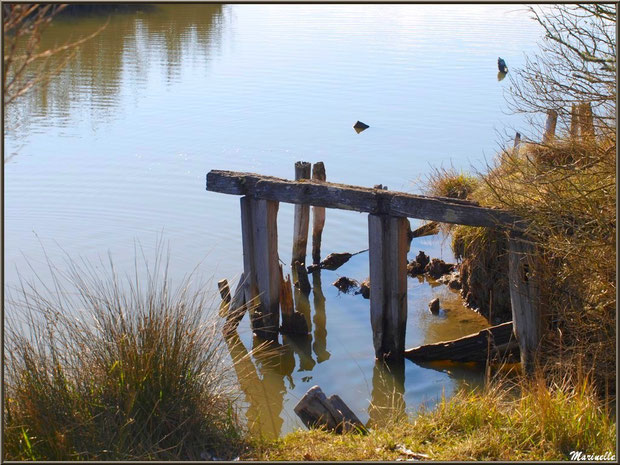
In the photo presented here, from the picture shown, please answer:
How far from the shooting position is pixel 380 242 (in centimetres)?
898

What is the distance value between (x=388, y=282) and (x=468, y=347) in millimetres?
1190

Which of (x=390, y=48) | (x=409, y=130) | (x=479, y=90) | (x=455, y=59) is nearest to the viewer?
(x=409, y=130)

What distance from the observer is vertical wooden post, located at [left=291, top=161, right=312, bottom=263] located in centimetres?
1223

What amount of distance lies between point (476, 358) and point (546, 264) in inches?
71.2

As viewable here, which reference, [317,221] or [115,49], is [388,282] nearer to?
[317,221]

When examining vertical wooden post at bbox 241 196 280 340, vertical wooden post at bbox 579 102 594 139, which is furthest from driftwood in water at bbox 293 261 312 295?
vertical wooden post at bbox 579 102 594 139

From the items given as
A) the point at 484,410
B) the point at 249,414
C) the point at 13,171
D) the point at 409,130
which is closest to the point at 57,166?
the point at 13,171

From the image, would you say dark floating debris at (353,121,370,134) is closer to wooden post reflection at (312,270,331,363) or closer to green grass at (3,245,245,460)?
wooden post reflection at (312,270,331,363)

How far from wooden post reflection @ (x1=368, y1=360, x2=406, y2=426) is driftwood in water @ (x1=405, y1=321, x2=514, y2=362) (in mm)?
279

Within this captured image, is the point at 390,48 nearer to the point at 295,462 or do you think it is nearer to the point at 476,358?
the point at 476,358

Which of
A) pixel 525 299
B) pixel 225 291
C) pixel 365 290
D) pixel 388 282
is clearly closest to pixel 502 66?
pixel 365 290

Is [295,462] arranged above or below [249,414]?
above

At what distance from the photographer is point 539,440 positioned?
230 inches

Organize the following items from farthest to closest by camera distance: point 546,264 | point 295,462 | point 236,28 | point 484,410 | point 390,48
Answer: point 236,28
point 390,48
point 546,264
point 484,410
point 295,462
